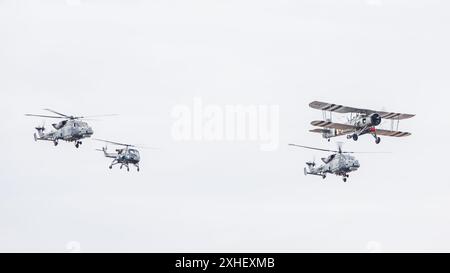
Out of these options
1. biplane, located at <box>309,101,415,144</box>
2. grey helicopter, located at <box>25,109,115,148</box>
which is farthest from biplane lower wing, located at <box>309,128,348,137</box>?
grey helicopter, located at <box>25,109,115,148</box>

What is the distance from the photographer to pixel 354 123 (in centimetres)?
15800

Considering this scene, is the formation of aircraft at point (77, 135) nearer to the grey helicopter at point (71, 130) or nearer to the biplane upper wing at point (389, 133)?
the grey helicopter at point (71, 130)

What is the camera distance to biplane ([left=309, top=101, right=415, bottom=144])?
156000 millimetres

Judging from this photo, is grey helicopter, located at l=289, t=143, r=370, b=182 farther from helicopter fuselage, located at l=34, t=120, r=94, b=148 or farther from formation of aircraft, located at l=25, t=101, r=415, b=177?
helicopter fuselage, located at l=34, t=120, r=94, b=148

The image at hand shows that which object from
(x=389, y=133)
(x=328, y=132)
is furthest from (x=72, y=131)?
(x=389, y=133)

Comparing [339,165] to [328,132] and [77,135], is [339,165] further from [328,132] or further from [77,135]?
[77,135]

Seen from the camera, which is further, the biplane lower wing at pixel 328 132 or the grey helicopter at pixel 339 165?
the grey helicopter at pixel 339 165

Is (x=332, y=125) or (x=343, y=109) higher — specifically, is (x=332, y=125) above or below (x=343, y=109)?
below

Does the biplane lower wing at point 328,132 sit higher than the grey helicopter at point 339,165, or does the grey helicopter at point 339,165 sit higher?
the biplane lower wing at point 328,132

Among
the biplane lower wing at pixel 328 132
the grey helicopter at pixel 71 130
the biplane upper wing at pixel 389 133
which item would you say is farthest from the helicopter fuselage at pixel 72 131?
the biplane upper wing at pixel 389 133

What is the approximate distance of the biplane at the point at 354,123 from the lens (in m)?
156
